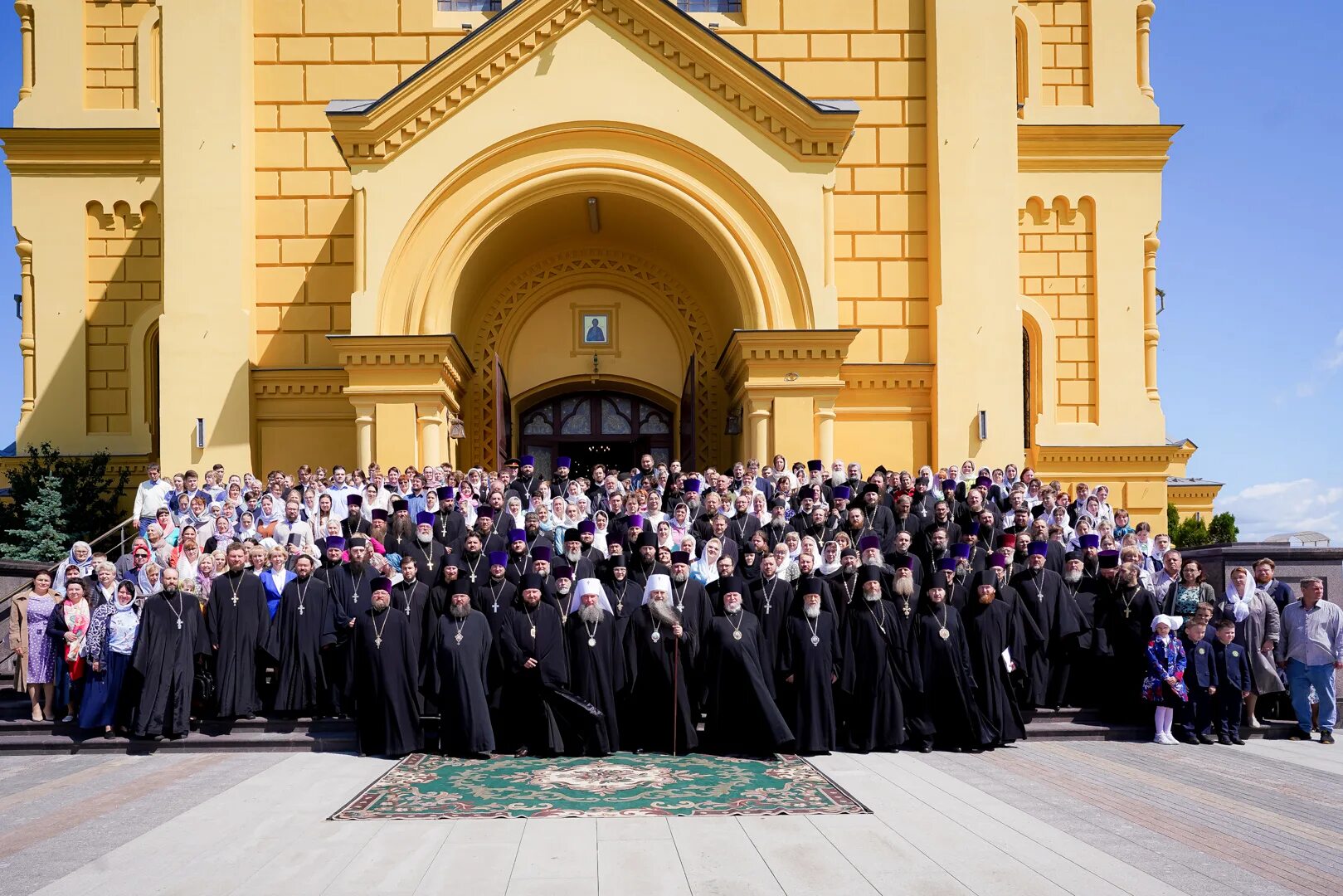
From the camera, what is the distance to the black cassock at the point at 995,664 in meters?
10.8

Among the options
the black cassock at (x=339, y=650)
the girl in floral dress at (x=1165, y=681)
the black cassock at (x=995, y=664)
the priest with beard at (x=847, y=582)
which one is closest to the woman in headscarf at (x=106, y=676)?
the black cassock at (x=339, y=650)

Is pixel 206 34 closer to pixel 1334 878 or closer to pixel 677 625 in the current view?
pixel 677 625

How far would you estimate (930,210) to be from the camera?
60.3 feet

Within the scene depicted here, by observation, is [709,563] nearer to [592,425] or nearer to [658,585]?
[658,585]

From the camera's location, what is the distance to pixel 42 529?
17.2 metres

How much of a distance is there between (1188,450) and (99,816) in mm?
19899

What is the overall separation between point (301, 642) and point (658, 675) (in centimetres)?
349

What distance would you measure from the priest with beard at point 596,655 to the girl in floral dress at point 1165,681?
497 cm

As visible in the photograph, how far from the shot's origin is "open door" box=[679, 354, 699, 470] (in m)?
17.7

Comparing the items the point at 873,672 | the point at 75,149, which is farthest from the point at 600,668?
the point at 75,149

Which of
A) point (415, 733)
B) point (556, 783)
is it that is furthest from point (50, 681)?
point (556, 783)

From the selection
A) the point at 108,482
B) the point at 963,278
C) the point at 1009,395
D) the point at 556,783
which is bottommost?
the point at 556,783

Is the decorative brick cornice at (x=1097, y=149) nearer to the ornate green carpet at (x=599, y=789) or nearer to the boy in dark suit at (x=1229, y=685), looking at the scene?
the boy in dark suit at (x=1229, y=685)

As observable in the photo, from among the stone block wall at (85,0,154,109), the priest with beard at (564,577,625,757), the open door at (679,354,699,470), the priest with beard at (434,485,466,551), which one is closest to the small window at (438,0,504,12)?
the stone block wall at (85,0,154,109)
